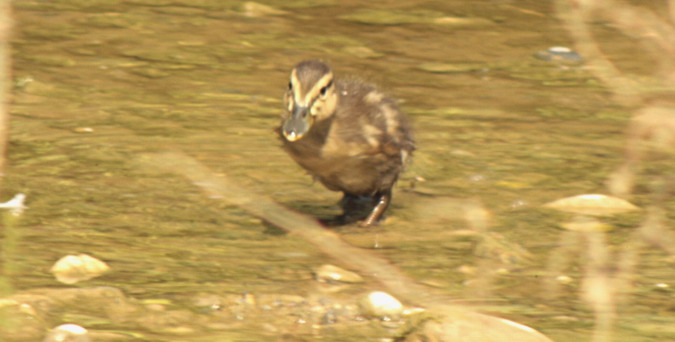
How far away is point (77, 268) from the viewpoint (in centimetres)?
428

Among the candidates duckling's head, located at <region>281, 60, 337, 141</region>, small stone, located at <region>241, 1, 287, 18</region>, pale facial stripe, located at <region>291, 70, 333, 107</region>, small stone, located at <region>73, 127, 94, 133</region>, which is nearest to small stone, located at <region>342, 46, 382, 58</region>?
small stone, located at <region>241, 1, 287, 18</region>

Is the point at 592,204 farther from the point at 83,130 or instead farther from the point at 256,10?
the point at 256,10

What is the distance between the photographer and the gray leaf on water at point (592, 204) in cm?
557

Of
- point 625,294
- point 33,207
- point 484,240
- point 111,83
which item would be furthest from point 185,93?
point 625,294

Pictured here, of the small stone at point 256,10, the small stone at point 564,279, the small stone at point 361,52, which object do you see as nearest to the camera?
the small stone at point 564,279

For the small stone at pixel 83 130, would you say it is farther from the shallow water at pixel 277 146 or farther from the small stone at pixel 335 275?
the small stone at pixel 335 275

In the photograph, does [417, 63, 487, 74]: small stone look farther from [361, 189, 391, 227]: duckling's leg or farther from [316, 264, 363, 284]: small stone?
[316, 264, 363, 284]: small stone

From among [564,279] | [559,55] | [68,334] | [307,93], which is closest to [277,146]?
[307,93]

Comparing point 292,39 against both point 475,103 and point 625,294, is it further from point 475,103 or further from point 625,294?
point 625,294

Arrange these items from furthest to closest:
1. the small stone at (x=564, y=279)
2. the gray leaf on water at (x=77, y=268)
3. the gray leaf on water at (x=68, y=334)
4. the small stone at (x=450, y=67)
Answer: the small stone at (x=450, y=67) → the small stone at (x=564, y=279) → the gray leaf on water at (x=77, y=268) → the gray leaf on water at (x=68, y=334)

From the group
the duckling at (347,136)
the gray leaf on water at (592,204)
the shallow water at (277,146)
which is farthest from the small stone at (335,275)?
the gray leaf on water at (592,204)

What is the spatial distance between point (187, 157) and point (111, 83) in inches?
67.7

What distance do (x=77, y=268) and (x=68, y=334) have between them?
35.3 inches

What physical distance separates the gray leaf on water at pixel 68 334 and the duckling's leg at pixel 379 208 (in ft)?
7.35
